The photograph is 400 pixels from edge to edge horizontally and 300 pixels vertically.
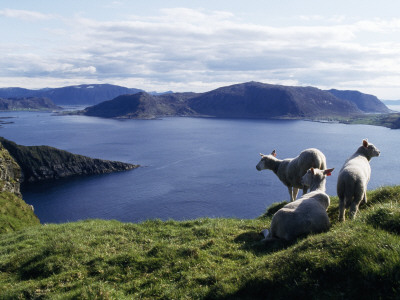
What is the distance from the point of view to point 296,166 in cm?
1852

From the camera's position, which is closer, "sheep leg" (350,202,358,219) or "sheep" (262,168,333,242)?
"sheep" (262,168,333,242)

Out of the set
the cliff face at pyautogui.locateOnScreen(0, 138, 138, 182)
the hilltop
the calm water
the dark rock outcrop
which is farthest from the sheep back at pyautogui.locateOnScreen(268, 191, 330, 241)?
the cliff face at pyautogui.locateOnScreen(0, 138, 138, 182)

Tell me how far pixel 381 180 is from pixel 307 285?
114 meters

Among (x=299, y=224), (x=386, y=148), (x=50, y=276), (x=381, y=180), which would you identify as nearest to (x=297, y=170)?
(x=299, y=224)

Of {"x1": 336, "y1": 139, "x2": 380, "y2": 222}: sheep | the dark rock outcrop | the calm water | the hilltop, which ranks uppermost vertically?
A: {"x1": 336, "y1": 139, "x2": 380, "y2": 222}: sheep

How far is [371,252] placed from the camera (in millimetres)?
6719

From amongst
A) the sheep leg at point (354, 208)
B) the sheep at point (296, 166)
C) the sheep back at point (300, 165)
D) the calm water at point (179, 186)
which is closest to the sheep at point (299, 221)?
the sheep leg at point (354, 208)

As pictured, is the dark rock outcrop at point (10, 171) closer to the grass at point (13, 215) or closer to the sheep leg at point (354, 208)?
the grass at point (13, 215)

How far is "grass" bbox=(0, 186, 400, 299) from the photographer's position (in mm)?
6578

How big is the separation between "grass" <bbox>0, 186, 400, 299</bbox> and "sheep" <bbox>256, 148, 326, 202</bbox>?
14.0 feet

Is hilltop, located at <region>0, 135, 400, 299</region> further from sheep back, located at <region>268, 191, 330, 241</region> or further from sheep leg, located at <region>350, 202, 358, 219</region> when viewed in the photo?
A: sheep leg, located at <region>350, 202, 358, 219</region>

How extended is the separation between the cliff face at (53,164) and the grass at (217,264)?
129m

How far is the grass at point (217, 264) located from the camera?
658 cm

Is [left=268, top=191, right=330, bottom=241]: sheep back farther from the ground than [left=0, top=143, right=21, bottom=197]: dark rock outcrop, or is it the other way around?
[left=268, top=191, right=330, bottom=241]: sheep back
